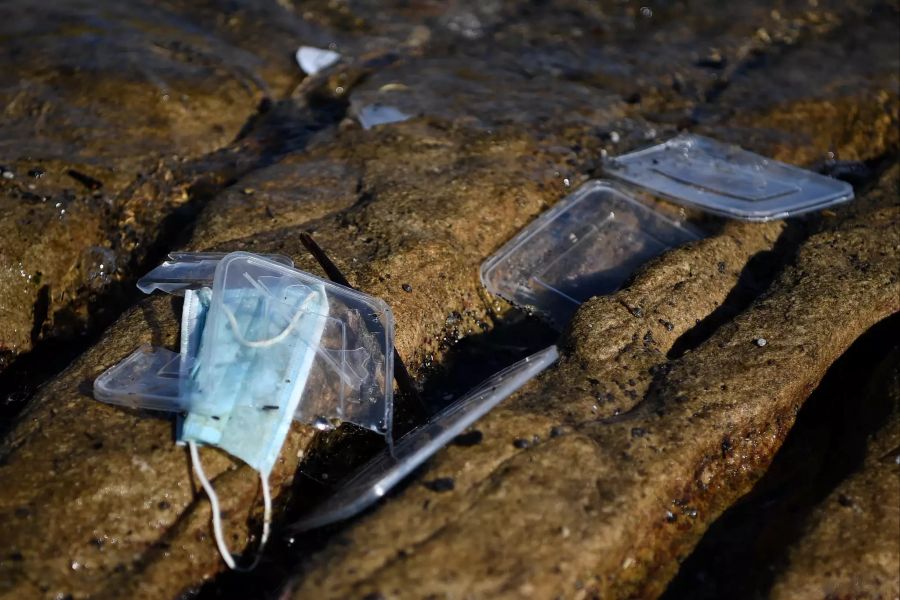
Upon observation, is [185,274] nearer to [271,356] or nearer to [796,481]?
[271,356]

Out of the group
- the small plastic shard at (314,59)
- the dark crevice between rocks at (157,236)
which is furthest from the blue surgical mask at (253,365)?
the small plastic shard at (314,59)

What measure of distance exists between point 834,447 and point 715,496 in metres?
0.67

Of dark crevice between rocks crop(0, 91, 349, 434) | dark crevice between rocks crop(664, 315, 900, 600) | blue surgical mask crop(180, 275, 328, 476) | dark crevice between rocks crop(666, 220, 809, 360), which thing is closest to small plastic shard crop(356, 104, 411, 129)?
dark crevice between rocks crop(0, 91, 349, 434)

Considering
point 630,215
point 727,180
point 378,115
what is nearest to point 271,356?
point 630,215

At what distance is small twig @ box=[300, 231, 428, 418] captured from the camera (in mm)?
4258

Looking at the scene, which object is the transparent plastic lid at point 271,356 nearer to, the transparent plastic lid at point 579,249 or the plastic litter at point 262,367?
the plastic litter at point 262,367

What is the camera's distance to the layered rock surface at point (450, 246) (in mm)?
3434

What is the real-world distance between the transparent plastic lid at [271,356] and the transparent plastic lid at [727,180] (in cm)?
229

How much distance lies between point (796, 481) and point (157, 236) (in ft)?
12.1

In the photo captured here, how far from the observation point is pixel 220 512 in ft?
11.8

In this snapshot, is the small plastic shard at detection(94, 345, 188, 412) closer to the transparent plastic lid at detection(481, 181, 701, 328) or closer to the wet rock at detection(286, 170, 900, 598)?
the wet rock at detection(286, 170, 900, 598)

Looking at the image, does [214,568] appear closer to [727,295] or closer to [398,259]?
[398,259]

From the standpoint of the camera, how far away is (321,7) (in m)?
8.24

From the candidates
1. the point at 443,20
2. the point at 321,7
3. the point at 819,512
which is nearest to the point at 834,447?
the point at 819,512
